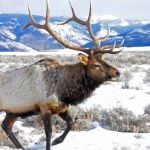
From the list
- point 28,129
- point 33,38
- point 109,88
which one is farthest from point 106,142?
point 33,38

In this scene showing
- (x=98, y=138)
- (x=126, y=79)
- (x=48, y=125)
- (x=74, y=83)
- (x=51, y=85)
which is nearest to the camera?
(x=48, y=125)

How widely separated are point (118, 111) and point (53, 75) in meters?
2.33

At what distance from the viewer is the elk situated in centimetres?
760

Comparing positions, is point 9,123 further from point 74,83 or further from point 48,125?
point 74,83

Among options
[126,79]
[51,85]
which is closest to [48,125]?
[51,85]

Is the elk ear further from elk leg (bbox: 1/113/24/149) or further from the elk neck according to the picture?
elk leg (bbox: 1/113/24/149)

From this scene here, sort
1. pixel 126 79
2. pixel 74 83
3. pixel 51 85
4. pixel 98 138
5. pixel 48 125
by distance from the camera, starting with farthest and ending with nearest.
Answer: pixel 126 79
pixel 98 138
pixel 74 83
pixel 51 85
pixel 48 125

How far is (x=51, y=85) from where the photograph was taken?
7699mm

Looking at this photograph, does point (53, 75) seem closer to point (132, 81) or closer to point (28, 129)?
point (28, 129)

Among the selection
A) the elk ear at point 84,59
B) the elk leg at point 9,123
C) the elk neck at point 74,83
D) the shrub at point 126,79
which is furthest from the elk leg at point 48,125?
the shrub at point 126,79

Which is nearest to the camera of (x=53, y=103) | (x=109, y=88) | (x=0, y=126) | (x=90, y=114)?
(x=53, y=103)

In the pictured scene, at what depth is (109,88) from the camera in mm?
12570

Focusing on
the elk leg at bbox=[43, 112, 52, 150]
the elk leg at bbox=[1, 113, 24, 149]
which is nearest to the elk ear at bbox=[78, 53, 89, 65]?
the elk leg at bbox=[43, 112, 52, 150]

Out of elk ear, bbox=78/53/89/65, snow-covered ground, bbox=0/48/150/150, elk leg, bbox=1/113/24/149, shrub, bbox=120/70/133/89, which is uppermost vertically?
elk ear, bbox=78/53/89/65
